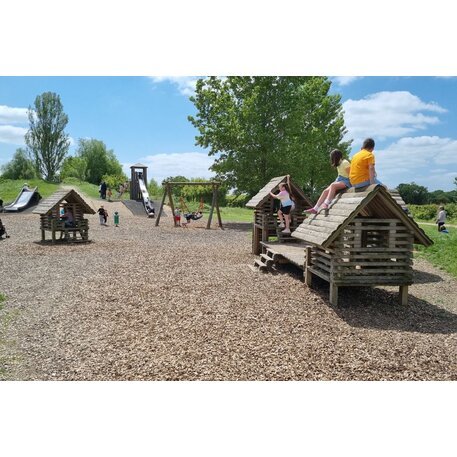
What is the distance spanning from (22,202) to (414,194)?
3295 cm

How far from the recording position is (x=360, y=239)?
8.33 m

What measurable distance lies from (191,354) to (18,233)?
1726 cm

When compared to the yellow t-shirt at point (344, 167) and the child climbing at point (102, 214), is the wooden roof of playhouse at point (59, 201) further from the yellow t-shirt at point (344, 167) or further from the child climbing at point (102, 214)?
the yellow t-shirt at point (344, 167)

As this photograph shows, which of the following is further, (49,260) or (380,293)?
(49,260)

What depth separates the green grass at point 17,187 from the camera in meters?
35.8

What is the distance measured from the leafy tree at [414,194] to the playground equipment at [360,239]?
3123 centimetres

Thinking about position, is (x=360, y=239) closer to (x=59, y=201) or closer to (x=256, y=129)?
(x=59, y=201)

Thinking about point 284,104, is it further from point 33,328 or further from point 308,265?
point 33,328

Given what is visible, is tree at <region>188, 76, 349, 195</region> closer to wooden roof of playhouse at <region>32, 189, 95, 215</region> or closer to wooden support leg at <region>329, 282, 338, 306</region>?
wooden roof of playhouse at <region>32, 189, 95, 215</region>

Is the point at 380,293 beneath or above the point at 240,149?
beneath

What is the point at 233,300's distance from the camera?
8625 mm

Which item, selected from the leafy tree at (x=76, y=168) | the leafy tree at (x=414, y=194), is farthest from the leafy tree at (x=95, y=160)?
the leafy tree at (x=414, y=194)

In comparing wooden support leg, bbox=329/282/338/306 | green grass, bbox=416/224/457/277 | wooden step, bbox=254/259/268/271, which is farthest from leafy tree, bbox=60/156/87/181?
wooden support leg, bbox=329/282/338/306

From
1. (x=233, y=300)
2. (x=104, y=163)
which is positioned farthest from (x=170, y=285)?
(x=104, y=163)
